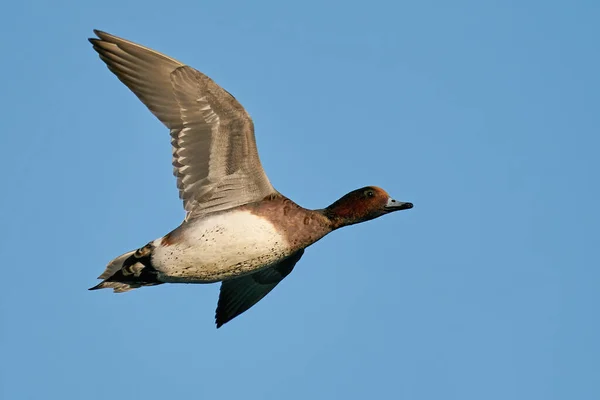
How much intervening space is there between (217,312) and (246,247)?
1980 millimetres

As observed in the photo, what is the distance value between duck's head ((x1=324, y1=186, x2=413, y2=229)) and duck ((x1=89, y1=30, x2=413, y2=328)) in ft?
0.05

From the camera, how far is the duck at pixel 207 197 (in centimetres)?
1094

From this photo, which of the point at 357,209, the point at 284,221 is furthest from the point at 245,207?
the point at 357,209

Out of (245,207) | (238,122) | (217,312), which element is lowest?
(217,312)

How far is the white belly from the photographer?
11.3 metres

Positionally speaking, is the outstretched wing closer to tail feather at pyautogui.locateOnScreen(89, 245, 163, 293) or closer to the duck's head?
tail feather at pyautogui.locateOnScreen(89, 245, 163, 293)

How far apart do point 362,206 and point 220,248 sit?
5.52 ft

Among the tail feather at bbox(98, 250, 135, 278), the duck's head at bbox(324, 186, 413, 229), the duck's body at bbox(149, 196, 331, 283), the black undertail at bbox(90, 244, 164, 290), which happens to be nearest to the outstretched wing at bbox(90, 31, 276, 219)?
the duck's body at bbox(149, 196, 331, 283)

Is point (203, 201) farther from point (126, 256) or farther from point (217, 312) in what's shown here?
point (217, 312)

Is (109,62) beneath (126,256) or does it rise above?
above

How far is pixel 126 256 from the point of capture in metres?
11.5

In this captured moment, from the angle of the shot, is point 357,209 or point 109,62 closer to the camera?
point 109,62

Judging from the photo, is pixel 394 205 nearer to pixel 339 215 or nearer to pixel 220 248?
pixel 339 215

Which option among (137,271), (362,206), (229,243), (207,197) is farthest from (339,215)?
(137,271)
